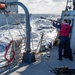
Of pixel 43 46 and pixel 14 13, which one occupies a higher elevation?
pixel 14 13

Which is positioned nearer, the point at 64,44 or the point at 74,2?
the point at 64,44

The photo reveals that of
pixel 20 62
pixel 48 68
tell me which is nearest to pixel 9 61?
pixel 20 62

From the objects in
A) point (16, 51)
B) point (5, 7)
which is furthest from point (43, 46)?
point (5, 7)

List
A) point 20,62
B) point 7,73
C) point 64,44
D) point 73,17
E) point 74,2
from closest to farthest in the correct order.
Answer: point 7,73 → point 20,62 → point 64,44 → point 73,17 → point 74,2

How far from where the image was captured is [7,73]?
9547 millimetres

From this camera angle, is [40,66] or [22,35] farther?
[22,35]

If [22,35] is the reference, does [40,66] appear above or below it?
below

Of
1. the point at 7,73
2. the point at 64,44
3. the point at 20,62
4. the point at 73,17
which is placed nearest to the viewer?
the point at 7,73

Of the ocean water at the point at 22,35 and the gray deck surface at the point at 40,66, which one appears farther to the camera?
the ocean water at the point at 22,35

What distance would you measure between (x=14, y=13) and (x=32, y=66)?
2.41 m

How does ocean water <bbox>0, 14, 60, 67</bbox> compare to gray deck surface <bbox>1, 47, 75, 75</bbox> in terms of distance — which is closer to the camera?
gray deck surface <bbox>1, 47, 75, 75</bbox>

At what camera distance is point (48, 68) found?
1030 cm

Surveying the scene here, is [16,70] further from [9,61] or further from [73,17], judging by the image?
[73,17]

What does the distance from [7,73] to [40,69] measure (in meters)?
1.26
